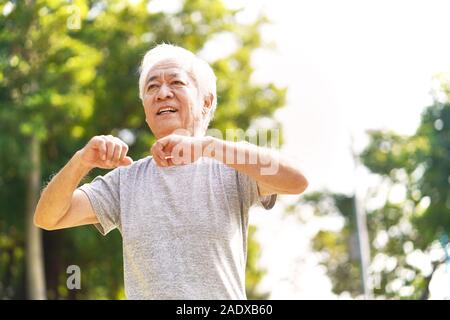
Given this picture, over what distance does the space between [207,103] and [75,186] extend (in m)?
0.45

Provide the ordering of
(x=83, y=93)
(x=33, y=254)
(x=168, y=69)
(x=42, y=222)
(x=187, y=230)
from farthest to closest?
(x=83, y=93)
(x=33, y=254)
(x=168, y=69)
(x=42, y=222)
(x=187, y=230)

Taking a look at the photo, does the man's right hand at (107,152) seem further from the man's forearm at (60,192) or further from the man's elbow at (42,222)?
the man's elbow at (42,222)

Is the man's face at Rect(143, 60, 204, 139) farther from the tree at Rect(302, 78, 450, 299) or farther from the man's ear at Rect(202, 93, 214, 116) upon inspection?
the tree at Rect(302, 78, 450, 299)

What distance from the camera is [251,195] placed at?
6.01 ft

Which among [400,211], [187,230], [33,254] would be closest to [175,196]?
[187,230]

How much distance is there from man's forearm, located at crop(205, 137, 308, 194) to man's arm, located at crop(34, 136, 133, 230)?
8.2 inches

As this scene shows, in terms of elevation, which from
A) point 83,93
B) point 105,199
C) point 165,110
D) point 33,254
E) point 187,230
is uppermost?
point 83,93

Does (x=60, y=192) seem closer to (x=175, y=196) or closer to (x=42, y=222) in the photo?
(x=42, y=222)

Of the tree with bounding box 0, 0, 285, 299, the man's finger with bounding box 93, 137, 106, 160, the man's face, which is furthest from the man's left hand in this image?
the tree with bounding box 0, 0, 285, 299

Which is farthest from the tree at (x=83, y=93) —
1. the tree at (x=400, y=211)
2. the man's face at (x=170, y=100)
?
the man's face at (x=170, y=100)

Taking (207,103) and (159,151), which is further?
(207,103)

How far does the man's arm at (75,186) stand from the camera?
5.61 ft

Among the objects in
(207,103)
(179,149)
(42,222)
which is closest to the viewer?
(179,149)
